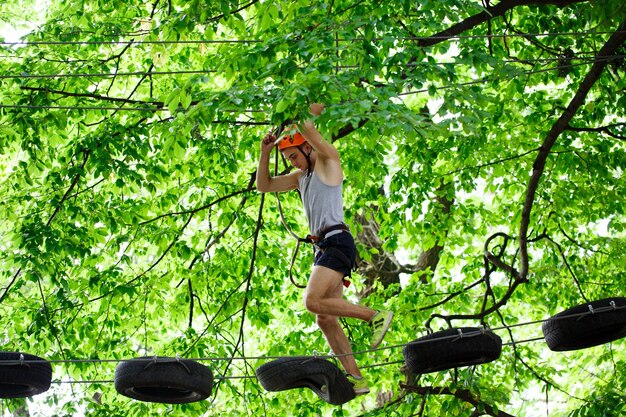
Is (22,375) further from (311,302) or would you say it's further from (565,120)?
(565,120)

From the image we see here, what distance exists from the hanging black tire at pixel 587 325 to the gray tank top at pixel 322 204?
4.78 ft

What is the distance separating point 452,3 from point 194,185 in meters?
4.18

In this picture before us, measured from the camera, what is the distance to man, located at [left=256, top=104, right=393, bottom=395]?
18.7 ft

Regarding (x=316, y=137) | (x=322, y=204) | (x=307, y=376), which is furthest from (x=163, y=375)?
(x=316, y=137)

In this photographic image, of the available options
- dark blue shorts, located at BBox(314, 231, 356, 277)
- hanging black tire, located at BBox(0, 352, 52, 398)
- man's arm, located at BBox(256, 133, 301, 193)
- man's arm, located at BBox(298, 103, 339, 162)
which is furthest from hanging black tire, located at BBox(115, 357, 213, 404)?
man's arm, located at BBox(298, 103, 339, 162)

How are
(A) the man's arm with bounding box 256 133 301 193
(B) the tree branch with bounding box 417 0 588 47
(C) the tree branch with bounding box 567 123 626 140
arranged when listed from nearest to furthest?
(A) the man's arm with bounding box 256 133 301 193
(B) the tree branch with bounding box 417 0 588 47
(C) the tree branch with bounding box 567 123 626 140

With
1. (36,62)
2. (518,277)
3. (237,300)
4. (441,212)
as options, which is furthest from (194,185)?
(518,277)

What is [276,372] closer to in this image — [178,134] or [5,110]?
[178,134]

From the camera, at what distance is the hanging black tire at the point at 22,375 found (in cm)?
571

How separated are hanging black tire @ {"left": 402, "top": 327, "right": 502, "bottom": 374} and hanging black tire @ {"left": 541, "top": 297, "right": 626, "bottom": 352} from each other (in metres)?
0.40

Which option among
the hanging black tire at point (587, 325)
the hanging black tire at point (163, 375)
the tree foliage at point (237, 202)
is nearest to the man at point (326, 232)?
the hanging black tire at point (163, 375)

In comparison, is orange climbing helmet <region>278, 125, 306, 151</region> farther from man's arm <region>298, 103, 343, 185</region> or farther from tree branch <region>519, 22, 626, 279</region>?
tree branch <region>519, 22, 626, 279</region>

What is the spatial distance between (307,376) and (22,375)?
1.67 m

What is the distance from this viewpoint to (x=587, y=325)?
597 cm
